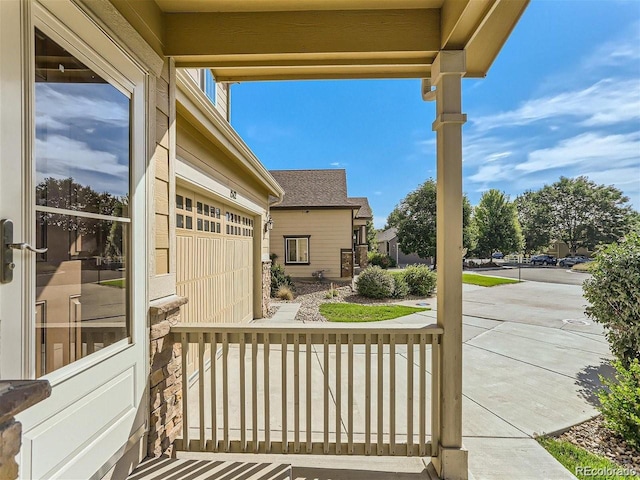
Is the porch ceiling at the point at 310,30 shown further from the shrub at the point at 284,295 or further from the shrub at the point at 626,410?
the shrub at the point at 284,295

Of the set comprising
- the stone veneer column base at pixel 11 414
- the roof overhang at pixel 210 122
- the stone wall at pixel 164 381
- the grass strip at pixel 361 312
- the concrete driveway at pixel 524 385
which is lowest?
the grass strip at pixel 361 312

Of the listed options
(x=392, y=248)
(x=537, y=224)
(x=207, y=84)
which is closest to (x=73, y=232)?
(x=207, y=84)

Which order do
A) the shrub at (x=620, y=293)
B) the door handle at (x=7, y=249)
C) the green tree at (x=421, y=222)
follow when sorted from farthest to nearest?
the green tree at (x=421, y=222), the shrub at (x=620, y=293), the door handle at (x=7, y=249)

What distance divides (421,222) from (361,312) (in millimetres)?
15486

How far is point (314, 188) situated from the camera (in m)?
14.3

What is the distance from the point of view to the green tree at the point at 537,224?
36.5 m

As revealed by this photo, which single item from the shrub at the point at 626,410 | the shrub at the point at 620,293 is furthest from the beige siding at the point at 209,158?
the shrub at the point at 620,293

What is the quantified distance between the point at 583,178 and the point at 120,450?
4922 cm

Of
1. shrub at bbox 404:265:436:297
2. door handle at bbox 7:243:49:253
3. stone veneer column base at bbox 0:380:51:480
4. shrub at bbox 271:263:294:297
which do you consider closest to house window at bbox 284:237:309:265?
shrub at bbox 271:263:294:297

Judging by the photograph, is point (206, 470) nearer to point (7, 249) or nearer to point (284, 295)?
point (7, 249)

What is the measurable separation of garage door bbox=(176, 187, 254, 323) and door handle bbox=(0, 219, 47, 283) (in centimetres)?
192

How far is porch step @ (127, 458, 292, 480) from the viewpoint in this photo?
72.7 inches

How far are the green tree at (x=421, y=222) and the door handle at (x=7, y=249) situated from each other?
70.3 feet

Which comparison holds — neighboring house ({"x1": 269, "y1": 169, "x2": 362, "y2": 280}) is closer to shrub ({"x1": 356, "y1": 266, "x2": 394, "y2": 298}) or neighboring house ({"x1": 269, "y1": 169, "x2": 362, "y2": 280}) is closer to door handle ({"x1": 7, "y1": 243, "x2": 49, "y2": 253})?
shrub ({"x1": 356, "y1": 266, "x2": 394, "y2": 298})
